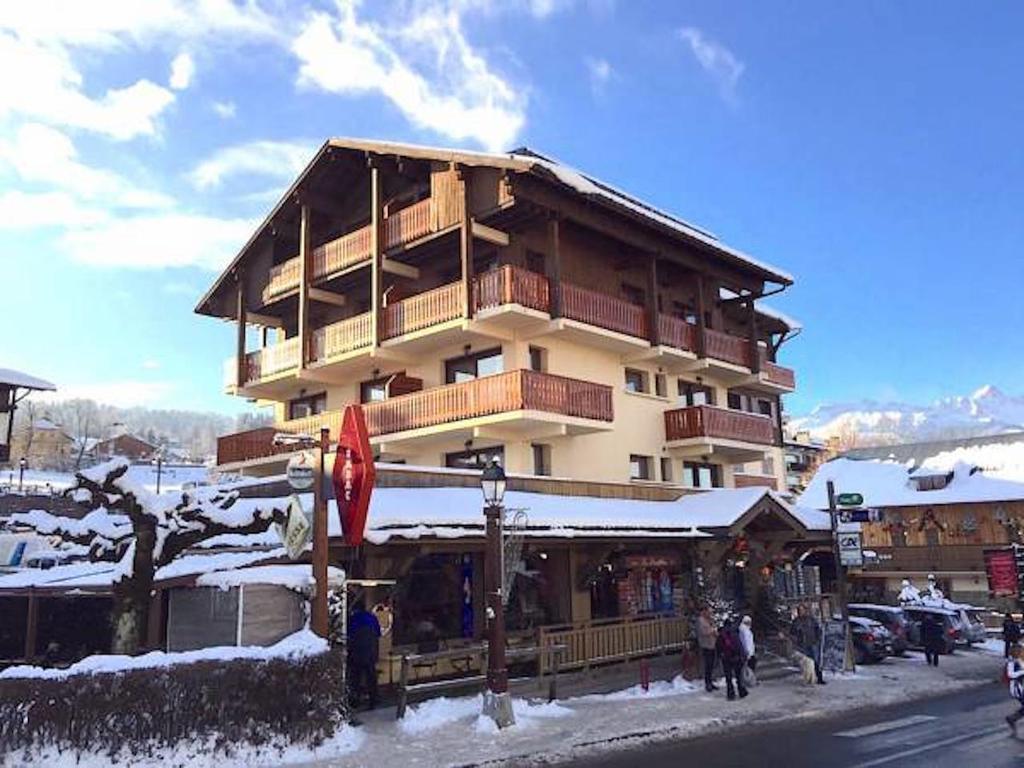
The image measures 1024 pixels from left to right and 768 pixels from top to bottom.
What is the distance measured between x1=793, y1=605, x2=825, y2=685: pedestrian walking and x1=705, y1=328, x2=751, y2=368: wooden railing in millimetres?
11056

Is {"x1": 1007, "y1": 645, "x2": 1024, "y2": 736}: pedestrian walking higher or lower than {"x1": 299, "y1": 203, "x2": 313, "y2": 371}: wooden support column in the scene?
lower

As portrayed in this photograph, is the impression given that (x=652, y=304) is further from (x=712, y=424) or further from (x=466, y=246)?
(x=466, y=246)

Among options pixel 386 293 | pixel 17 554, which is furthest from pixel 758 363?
pixel 17 554

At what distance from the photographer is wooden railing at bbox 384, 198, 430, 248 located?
2598 centimetres

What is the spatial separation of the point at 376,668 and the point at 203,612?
3253 mm

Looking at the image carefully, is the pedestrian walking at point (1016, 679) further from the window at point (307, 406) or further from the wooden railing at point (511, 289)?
the window at point (307, 406)

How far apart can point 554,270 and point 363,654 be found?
12.8 meters

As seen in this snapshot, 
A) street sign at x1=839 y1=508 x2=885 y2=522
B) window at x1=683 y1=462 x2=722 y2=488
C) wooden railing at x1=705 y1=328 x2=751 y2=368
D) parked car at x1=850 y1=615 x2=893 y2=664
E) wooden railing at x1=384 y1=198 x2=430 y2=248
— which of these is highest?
wooden railing at x1=384 y1=198 x2=430 y2=248

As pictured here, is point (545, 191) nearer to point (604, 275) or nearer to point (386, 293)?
point (604, 275)

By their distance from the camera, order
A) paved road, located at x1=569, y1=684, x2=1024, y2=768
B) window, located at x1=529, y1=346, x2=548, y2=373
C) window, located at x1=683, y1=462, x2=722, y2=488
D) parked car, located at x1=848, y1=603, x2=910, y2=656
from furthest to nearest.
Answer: window, located at x1=683, y1=462, x2=722, y2=488 < window, located at x1=529, y1=346, x2=548, y2=373 < parked car, located at x1=848, y1=603, x2=910, y2=656 < paved road, located at x1=569, y1=684, x2=1024, y2=768

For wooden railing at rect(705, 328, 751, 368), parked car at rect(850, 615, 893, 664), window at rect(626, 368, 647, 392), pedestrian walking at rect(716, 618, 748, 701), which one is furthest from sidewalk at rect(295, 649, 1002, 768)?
wooden railing at rect(705, 328, 751, 368)

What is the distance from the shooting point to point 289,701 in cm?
1198

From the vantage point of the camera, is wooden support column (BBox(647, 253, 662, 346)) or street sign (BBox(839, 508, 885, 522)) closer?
street sign (BBox(839, 508, 885, 522))

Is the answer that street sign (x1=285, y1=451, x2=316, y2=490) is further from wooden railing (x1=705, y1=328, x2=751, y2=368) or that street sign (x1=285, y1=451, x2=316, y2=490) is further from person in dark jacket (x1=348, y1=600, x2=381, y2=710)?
wooden railing (x1=705, y1=328, x2=751, y2=368)
